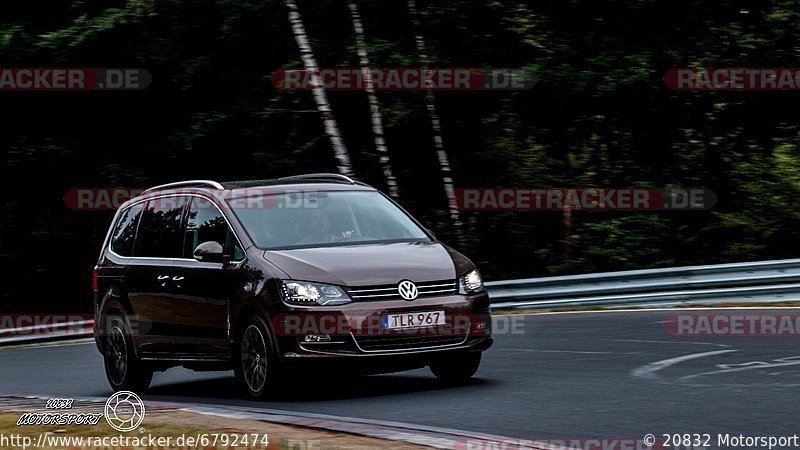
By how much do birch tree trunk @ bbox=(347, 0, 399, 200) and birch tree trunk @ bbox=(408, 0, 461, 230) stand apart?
982mm

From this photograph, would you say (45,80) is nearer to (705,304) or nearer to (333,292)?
(705,304)

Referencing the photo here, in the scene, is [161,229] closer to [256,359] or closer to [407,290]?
[256,359]

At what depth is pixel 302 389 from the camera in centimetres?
1226

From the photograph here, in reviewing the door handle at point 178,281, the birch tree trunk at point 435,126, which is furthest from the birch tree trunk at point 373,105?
the door handle at point 178,281

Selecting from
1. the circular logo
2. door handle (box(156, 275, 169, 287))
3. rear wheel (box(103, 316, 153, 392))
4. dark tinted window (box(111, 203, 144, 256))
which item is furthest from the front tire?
dark tinted window (box(111, 203, 144, 256))

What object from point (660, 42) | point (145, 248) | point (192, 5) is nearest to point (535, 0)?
point (660, 42)

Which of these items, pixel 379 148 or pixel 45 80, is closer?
pixel 379 148

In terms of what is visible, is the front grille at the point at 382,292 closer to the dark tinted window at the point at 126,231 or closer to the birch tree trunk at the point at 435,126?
the dark tinted window at the point at 126,231

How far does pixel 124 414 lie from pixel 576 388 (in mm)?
3446

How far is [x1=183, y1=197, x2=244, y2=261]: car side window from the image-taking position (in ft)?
39.2

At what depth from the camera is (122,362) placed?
44.2ft

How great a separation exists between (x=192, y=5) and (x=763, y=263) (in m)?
13.6

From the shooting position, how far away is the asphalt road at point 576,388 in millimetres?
9258

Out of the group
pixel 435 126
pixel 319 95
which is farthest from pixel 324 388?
pixel 435 126
